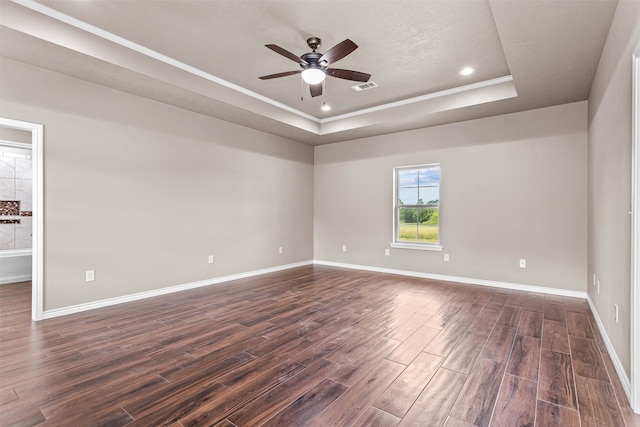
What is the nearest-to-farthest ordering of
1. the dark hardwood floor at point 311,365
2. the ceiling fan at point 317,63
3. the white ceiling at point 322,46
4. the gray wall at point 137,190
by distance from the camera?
the dark hardwood floor at point 311,365 → the white ceiling at point 322,46 → the ceiling fan at point 317,63 → the gray wall at point 137,190

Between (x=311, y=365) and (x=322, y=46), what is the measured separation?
3.22 m

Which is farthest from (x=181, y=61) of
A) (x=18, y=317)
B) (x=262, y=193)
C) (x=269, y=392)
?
(x=269, y=392)

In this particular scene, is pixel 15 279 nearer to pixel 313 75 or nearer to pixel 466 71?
pixel 313 75

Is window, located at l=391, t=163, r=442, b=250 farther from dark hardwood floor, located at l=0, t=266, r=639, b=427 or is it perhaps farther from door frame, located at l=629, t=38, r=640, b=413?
door frame, located at l=629, t=38, r=640, b=413

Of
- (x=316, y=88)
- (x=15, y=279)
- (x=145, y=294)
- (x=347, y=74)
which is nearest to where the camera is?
(x=347, y=74)

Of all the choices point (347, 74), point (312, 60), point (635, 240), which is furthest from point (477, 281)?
point (312, 60)

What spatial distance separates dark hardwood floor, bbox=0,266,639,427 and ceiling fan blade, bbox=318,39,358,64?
273 cm

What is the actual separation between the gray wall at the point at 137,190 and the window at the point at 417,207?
254 centimetres

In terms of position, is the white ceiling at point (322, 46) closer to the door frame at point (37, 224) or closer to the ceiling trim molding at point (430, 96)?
the ceiling trim molding at point (430, 96)

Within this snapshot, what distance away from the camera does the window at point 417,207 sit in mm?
5645

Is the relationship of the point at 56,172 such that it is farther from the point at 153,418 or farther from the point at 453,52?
the point at 453,52

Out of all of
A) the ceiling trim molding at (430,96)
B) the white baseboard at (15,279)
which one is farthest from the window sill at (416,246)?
the white baseboard at (15,279)

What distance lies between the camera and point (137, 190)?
4230 mm

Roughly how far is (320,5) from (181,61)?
2025 millimetres
